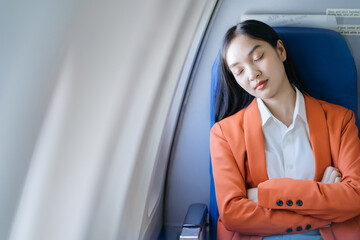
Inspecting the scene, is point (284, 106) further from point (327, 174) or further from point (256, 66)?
point (327, 174)

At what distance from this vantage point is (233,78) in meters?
1.70

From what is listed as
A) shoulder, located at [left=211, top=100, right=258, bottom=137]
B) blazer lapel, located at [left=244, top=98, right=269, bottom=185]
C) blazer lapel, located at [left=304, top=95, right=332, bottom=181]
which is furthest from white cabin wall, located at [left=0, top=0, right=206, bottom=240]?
blazer lapel, located at [left=304, top=95, right=332, bottom=181]

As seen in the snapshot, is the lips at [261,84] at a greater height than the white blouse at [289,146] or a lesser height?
greater

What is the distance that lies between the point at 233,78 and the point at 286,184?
0.59 metres

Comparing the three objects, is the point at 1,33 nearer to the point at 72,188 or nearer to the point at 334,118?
the point at 72,188

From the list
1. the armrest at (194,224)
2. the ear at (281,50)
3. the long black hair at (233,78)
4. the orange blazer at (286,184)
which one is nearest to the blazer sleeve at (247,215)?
the orange blazer at (286,184)

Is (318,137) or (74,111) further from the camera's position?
(318,137)

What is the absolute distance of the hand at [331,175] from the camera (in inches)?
56.0

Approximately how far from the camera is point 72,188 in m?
0.92

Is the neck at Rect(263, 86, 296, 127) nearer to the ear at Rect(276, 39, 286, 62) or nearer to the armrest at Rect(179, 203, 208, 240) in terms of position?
the ear at Rect(276, 39, 286, 62)

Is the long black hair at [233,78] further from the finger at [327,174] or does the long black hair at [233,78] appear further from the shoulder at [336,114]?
the finger at [327,174]

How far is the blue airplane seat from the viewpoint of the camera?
167 centimetres

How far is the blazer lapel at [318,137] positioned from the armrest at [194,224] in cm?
54

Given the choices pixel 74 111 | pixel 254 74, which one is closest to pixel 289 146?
pixel 254 74
